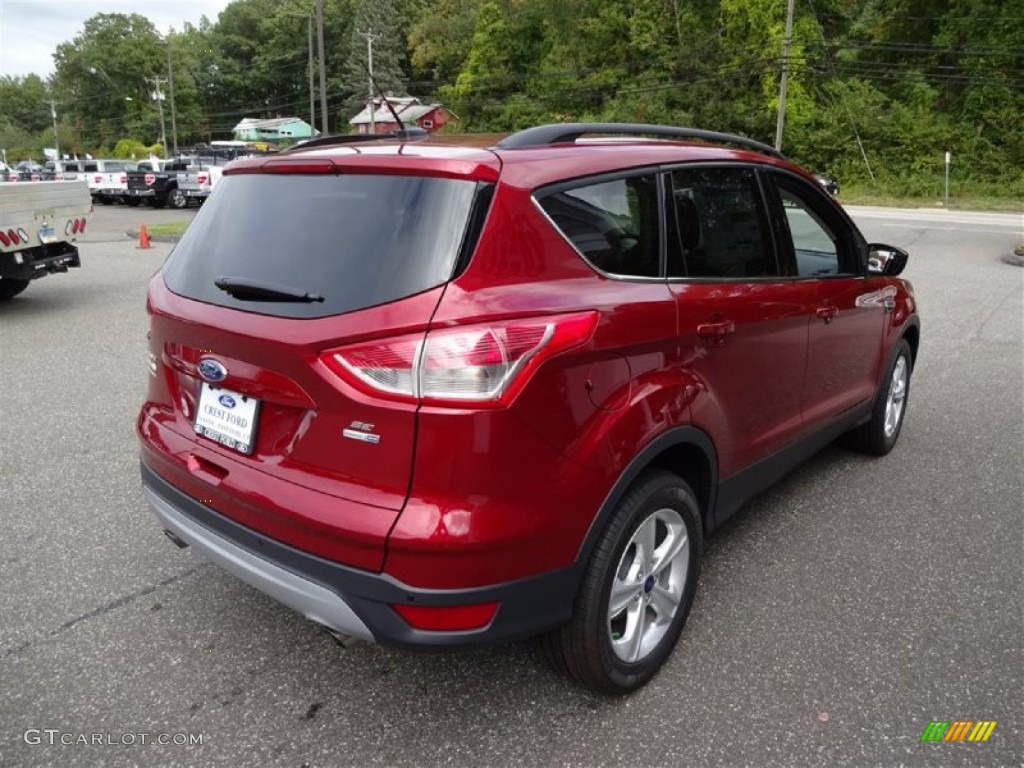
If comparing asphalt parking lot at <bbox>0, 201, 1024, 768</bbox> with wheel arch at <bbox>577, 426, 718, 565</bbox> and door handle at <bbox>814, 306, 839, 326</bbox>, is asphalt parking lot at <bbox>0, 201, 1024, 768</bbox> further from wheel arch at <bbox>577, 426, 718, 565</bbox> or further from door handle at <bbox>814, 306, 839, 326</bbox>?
door handle at <bbox>814, 306, 839, 326</bbox>

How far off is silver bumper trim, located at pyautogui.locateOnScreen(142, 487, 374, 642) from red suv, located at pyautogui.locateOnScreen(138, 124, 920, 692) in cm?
1

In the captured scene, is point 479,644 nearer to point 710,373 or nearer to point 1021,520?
point 710,373

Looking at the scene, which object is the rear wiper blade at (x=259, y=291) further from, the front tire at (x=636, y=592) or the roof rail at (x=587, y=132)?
the front tire at (x=636, y=592)

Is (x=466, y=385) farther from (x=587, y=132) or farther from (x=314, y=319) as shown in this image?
(x=587, y=132)

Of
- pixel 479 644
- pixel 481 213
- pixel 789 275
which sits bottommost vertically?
pixel 479 644

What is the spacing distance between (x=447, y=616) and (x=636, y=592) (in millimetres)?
753

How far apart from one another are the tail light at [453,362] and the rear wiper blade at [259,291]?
243 mm

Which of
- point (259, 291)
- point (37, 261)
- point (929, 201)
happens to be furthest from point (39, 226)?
point (929, 201)

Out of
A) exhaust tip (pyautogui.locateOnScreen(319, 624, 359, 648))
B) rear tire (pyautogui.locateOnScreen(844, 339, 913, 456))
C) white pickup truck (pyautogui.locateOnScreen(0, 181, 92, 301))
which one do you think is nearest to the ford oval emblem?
exhaust tip (pyautogui.locateOnScreen(319, 624, 359, 648))

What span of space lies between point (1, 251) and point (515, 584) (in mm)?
8612

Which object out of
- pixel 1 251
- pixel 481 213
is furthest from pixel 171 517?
pixel 1 251

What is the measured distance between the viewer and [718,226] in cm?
300

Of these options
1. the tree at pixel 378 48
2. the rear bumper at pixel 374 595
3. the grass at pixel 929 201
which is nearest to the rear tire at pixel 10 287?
the rear bumper at pixel 374 595

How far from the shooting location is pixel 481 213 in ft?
7.18
